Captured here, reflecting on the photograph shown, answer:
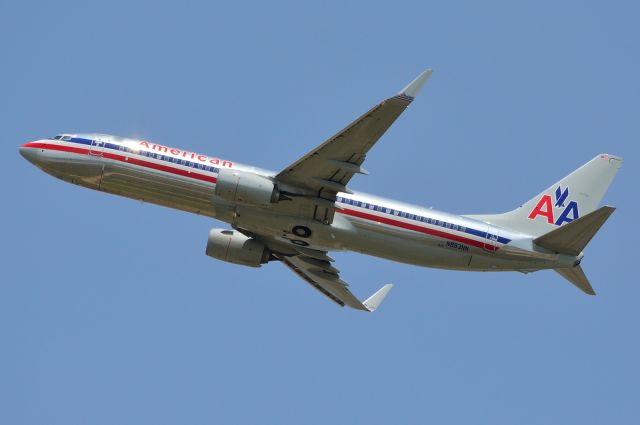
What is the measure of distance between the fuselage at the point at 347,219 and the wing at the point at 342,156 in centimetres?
155

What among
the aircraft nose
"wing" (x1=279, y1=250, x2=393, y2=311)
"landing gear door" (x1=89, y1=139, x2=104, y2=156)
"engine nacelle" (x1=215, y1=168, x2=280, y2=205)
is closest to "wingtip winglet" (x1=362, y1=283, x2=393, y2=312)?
"wing" (x1=279, y1=250, x2=393, y2=311)

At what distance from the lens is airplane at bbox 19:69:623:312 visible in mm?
51750

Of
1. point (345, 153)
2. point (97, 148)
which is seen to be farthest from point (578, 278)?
point (97, 148)

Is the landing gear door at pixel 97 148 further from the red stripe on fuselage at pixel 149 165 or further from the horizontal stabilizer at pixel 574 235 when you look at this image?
the horizontal stabilizer at pixel 574 235

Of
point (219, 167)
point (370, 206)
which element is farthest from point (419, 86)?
point (219, 167)

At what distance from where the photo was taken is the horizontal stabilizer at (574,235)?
5006cm

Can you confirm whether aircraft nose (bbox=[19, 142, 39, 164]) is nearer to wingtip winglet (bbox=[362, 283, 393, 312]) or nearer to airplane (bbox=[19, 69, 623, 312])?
airplane (bbox=[19, 69, 623, 312])

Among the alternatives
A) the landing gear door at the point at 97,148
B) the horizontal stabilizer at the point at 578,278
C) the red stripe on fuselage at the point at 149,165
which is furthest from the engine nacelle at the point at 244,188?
the horizontal stabilizer at the point at 578,278

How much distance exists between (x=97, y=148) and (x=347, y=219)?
13.8 metres

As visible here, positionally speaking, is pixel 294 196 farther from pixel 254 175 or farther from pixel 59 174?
pixel 59 174

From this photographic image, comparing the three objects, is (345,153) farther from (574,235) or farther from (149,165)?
(574,235)

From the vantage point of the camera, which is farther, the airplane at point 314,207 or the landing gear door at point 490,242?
the landing gear door at point 490,242

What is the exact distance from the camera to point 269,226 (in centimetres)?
5366

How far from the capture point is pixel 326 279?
60.5 metres
